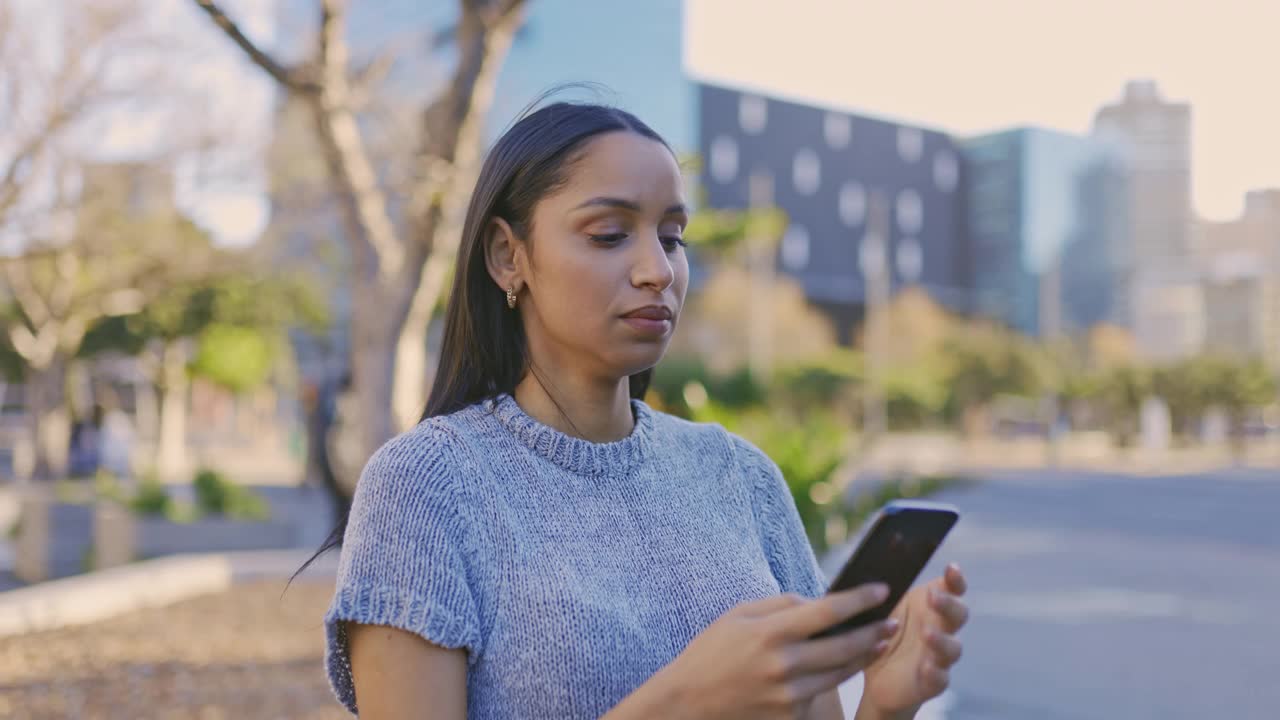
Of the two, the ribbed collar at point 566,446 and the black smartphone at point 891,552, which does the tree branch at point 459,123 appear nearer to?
the ribbed collar at point 566,446

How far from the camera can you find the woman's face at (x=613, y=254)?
5.35 ft

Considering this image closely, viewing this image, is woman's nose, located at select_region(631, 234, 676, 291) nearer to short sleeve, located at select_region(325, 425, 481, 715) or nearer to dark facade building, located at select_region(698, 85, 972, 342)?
short sleeve, located at select_region(325, 425, 481, 715)

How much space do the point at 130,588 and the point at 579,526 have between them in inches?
290

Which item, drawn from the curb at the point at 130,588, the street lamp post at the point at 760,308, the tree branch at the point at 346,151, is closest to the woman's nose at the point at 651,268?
the tree branch at the point at 346,151

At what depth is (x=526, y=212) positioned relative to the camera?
171 centimetres

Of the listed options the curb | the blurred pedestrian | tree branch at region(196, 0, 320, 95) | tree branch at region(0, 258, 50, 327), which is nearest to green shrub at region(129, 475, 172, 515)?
the curb

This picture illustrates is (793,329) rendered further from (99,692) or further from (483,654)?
(483,654)

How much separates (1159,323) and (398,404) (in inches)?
2343

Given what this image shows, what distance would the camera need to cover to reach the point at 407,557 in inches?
58.4

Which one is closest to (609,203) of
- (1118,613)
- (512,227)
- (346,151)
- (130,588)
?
(512,227)

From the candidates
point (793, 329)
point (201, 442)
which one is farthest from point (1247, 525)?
point (201, 442)

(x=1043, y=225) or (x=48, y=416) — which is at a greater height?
(x=1043, y=225)

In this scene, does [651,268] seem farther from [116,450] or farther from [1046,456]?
[1046,456]

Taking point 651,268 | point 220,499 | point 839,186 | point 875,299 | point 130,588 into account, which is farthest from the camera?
point 839,186
